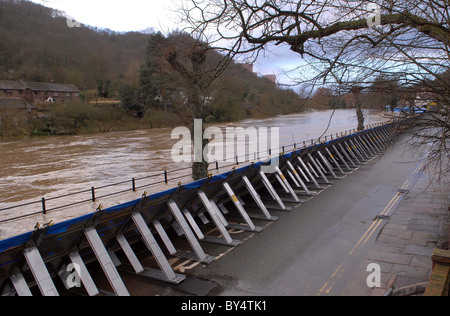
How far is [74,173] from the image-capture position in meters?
23.0

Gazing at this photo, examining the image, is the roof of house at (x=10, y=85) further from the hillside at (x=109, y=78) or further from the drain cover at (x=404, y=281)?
the drain cover at (x=404, y=281)

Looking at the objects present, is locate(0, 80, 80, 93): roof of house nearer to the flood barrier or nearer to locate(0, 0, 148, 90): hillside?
locate(0, 0, 148, 90): hillside

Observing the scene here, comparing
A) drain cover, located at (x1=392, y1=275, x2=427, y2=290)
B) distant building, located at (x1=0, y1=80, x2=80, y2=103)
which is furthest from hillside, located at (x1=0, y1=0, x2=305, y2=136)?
distant building, located at (x1=0, y1=80, x2=80, y2=103)

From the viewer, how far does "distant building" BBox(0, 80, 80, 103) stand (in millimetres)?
73562

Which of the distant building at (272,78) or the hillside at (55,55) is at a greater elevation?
the hillside at (55,55)

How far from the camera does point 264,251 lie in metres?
8.16

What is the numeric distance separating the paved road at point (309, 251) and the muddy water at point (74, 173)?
3185mm

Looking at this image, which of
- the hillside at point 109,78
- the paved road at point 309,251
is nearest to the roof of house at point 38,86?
the hillside at point 109,78

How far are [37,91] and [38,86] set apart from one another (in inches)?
74.3

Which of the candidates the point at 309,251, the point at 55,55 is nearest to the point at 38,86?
the point at 55,55

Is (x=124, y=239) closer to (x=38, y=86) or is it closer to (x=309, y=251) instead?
(x=309, y=251)

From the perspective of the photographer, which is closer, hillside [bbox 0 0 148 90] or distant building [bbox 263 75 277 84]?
distant building [bbox 263 75 277 84]

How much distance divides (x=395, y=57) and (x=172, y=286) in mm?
5702

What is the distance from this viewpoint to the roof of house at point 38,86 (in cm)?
7425
